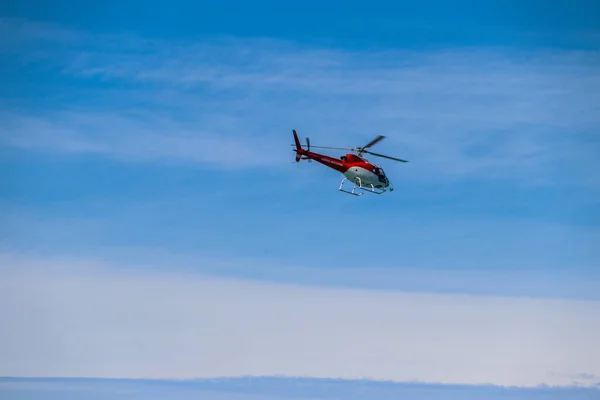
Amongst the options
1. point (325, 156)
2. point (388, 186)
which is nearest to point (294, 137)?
point (325, 156)

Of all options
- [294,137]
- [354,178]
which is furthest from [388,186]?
[294,137]

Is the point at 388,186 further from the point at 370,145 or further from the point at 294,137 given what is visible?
the point at 294,137

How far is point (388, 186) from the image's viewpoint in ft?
404

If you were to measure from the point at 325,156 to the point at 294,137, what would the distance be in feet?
17.7

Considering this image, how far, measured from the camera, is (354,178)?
120125mm

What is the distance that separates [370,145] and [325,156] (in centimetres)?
714

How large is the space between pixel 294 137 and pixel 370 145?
37.4 feet

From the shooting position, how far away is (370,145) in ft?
390

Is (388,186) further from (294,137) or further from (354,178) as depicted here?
(294,137)

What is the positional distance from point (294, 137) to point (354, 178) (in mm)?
10791

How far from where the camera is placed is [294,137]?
121375 millimetres

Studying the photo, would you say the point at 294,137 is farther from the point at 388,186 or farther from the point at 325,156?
the point at 388,186

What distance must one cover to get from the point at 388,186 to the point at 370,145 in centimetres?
774
